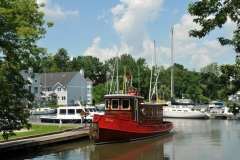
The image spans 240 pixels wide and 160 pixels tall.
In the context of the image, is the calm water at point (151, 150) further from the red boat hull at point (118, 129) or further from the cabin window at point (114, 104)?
the cabin window at point (114, 104)

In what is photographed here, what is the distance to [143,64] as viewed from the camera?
113 metres

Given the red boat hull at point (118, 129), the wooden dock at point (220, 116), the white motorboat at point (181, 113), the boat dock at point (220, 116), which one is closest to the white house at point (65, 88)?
the white motorboat at point (181, 113)

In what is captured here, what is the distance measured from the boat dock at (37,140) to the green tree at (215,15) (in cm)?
1362

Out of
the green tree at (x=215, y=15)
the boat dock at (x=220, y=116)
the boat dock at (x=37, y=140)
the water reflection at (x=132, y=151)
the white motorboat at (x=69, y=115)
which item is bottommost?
the water reflection at (x=132, y=151)

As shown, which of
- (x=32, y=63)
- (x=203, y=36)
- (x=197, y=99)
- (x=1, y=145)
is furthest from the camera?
(x=197, y=99)

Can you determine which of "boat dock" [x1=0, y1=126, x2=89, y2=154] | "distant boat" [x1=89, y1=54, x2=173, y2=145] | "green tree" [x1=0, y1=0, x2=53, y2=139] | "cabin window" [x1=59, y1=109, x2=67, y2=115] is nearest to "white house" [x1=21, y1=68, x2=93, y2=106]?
"cabin window" [x1=59, y1=109, x2=67, y2=115]

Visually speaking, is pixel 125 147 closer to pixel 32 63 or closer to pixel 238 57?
pixel 32 63

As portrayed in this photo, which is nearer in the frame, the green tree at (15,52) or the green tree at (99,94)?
the green tree at (15,52)

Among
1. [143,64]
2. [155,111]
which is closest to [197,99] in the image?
[143,64]

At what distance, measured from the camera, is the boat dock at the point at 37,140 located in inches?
728

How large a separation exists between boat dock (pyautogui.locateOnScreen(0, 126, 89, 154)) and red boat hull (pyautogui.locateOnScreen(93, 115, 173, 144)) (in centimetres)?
221

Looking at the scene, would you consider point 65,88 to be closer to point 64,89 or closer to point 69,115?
point 64,89

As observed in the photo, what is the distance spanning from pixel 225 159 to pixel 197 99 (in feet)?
270

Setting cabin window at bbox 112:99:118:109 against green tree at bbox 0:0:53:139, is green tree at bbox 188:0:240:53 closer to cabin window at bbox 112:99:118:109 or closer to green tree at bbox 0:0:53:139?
green tree at bbox 0:0:53:139
